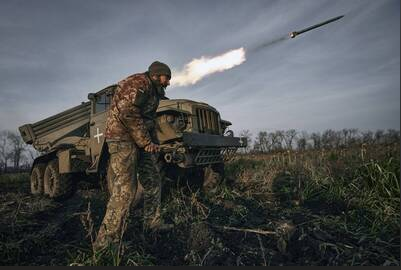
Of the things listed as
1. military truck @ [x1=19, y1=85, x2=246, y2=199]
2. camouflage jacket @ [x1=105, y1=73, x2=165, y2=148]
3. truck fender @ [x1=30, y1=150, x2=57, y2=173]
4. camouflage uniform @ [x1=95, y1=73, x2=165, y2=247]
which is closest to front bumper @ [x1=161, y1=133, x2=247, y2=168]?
military truck @ [x1=19, y1=85, x2=246, y2=199]

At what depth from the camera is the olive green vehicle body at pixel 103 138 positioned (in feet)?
18.5

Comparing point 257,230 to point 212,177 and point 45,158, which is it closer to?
point 212,177

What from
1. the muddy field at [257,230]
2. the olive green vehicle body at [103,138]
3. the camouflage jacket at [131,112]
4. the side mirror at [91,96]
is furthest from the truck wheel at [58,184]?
the camouflage jacket at [131,112]

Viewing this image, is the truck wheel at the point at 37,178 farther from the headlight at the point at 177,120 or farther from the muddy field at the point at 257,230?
the headlight at the point at 177,120

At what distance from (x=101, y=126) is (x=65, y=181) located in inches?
69.8

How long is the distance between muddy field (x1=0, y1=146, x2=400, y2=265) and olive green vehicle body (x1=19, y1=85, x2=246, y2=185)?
811mm

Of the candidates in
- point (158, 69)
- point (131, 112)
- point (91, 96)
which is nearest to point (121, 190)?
point (131, 112)

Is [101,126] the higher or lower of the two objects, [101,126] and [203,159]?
the higher

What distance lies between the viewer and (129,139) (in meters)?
3.91

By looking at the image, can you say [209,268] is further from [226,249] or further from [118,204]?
[118,204]

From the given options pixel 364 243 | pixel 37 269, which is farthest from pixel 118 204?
pixel 364 243

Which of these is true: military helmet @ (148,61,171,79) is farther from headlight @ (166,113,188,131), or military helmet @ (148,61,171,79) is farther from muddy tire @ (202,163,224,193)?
muddy tire @ (202,163,224,193)

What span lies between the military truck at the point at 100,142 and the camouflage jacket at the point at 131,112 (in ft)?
4.64

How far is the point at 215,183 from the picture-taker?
6961 mm
